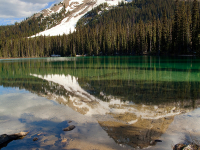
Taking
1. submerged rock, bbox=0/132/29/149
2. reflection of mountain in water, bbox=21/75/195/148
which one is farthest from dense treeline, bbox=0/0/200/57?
submerged rock, bbox=0/132/29/149

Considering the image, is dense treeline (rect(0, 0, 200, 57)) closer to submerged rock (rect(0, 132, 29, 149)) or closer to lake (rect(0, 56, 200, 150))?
lake (rect(0, 56, 200, 150))

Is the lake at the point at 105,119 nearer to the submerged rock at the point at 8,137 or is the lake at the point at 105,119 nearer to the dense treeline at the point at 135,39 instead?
the submerged rock at the point at 8,137

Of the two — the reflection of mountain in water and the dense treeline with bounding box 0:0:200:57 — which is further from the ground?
the dense treeline with bounding box 0:0:200:57

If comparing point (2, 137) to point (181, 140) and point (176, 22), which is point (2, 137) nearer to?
point (181, 140)

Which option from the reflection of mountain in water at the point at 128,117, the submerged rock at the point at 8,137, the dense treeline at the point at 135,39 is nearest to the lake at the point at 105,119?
the reflection of mountain in water at the point at 128,117

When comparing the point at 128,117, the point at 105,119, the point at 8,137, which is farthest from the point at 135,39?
the point at 8,137

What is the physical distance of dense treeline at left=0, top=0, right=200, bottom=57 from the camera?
151 ft

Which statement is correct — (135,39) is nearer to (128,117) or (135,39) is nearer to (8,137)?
(128,117)

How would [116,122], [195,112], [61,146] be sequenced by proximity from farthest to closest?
[195,112]
[116,122]
[61,146]

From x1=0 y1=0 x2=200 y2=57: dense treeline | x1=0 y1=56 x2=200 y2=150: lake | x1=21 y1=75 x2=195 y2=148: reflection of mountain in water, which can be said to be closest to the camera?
x1=0 y1=56 x2=200 y2=150: lake

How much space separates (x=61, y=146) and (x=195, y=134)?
3.33 metres

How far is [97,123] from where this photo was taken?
5.21 meters

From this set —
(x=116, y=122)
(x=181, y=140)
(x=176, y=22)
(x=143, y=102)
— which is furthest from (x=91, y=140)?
(x=176, y=22)

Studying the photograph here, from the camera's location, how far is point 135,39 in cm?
7188
